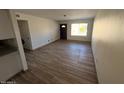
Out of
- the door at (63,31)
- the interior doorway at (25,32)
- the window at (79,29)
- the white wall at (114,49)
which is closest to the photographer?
the white wall at (114,49)

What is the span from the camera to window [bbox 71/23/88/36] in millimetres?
7316

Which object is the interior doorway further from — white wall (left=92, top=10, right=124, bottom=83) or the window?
the window

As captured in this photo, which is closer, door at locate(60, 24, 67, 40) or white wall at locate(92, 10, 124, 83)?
white wall at locate(92, 10, 124, 83)

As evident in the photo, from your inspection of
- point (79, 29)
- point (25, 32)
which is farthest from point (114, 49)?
point (79, 29)

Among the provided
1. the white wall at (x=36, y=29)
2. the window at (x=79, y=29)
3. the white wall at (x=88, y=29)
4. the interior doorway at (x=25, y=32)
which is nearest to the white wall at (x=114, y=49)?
the white wall at (x=36, y=29)

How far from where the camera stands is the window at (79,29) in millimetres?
7316

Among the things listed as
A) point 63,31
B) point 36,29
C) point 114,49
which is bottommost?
point 114,49

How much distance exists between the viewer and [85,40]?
293 inches

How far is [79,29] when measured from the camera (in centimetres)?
761

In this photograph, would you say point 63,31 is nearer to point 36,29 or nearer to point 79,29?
point 79,29

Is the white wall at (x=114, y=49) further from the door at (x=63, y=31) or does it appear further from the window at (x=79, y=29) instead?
the door at (x=63, y=31)

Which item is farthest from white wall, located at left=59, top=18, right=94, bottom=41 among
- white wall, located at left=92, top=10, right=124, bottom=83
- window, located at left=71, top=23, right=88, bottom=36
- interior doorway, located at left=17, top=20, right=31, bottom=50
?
white wall, located at left=92, top=10, right=124, bottom=83
